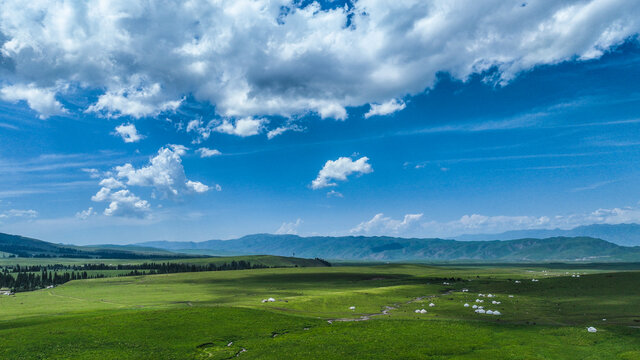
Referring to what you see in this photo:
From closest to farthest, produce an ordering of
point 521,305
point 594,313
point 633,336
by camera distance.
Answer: point 633,336 < point 594,313 < point 521,305

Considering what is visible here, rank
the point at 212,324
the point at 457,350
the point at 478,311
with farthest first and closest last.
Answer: the point at 478,311 → the point at 212,324 → the point at 457,350

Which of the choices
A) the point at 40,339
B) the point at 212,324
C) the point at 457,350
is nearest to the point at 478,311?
the point at 457,350

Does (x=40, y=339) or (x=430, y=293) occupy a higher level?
(x=40, y=339)

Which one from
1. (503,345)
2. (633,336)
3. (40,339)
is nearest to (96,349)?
(40,339)

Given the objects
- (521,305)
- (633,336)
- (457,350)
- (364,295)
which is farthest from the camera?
(364,295)

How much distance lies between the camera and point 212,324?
69125 millimetres

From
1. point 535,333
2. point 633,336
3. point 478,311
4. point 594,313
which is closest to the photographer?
point 633,336

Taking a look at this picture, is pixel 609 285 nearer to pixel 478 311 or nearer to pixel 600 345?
pixel 478 311

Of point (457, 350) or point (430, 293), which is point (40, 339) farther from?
point (430, 293)

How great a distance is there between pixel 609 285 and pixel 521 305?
4169cm

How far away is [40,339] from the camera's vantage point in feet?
189

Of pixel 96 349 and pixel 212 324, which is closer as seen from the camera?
pixel 96 349

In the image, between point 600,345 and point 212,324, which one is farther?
point 212,324

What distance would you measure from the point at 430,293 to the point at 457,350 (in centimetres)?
8144
